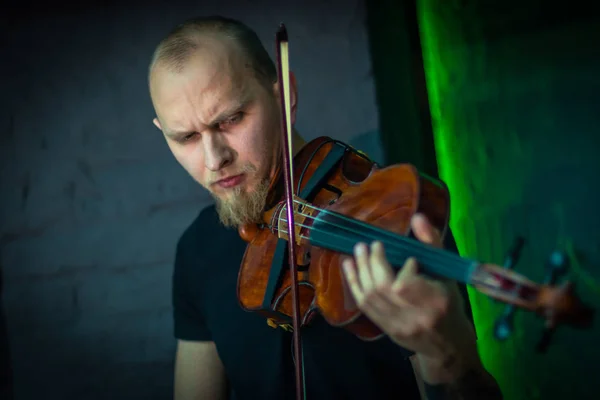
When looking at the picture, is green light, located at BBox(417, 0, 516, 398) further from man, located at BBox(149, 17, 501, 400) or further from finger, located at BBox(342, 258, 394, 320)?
finger, located at BBox(342, 258, 394, 320)

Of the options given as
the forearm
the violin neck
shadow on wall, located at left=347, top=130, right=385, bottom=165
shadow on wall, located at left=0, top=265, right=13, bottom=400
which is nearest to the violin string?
the violin neck

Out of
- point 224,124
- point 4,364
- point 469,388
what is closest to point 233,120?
point 224,124

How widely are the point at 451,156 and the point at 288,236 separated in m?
0.52

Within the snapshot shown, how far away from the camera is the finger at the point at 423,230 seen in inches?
26.5

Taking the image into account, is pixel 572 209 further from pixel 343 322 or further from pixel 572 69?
pixel 343 322

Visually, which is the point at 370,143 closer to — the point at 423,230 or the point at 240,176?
the point at 240,176

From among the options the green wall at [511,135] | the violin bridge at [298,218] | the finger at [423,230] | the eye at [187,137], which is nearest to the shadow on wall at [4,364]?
the eye at [187,137]

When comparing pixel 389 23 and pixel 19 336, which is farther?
pixel 19 336

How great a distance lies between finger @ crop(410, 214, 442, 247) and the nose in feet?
1.35

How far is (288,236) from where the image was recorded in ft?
2.75

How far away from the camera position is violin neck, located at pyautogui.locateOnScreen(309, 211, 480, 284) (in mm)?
636

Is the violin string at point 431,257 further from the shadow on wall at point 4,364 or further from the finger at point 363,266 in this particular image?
the shadow on wall at point 4,364

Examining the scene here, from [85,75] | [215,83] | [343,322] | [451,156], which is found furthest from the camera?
[85,75]

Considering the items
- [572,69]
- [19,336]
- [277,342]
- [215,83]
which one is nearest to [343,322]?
[277,342]
